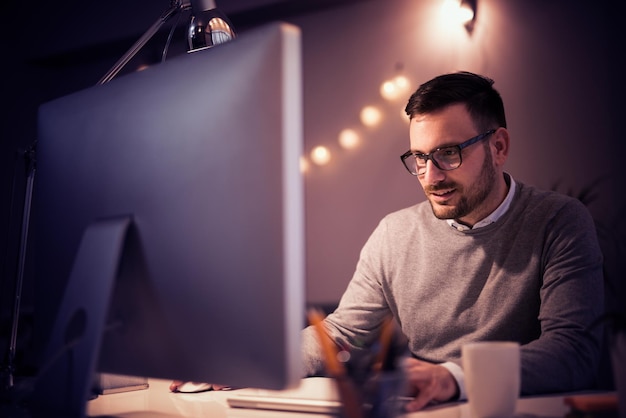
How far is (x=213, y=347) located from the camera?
688 mm

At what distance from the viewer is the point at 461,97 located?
1668 millimetres

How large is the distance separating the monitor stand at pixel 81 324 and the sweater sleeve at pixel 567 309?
69 centimetres

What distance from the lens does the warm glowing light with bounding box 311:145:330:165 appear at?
3.01m

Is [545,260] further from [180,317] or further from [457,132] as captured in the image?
[180,317]

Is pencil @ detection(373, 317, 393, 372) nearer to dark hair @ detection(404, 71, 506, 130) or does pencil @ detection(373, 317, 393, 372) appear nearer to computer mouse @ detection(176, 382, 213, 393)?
computer mouse @ detection(176, 382, 213, 393)

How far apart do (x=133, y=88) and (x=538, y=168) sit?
208 cm

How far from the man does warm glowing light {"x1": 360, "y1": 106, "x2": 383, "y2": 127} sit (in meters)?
1.04

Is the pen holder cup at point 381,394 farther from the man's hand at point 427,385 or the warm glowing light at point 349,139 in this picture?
the warm glowing light at point 349,139

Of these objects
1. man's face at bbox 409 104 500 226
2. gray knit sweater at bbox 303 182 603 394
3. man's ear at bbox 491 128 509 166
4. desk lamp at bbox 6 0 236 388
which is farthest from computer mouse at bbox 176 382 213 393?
man's ear at bbox 491 128 509 166

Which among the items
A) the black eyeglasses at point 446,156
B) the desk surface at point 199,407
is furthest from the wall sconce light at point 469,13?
the desk surface at point 199,407

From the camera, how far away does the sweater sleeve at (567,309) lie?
1064 mm

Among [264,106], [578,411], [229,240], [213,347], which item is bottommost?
[578,411]

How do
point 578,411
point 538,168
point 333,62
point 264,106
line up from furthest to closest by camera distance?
point 333,62
point 538,168
point 578,411
point 264,106

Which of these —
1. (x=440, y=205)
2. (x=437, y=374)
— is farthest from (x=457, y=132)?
(x=437, y=374)
